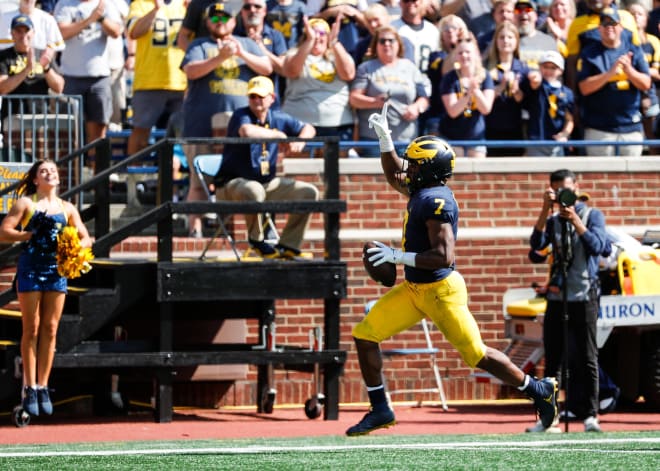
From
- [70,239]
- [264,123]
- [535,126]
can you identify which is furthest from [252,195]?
[535,126]

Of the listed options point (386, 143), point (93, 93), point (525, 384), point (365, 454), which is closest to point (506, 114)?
point (93, 93)

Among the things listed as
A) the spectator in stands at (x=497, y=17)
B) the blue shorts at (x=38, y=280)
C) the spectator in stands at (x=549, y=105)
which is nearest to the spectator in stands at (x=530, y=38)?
the spectator in stands at (x=497, y=17)

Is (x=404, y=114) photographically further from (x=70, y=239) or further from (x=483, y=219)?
(x=70, y=239)

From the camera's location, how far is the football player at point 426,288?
9.76 m

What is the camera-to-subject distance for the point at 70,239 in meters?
12.8

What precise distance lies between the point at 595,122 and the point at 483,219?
1608mm

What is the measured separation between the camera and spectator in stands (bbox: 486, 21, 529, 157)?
631 inches

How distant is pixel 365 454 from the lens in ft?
32.2

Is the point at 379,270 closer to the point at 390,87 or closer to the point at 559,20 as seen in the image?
the point at 390,87

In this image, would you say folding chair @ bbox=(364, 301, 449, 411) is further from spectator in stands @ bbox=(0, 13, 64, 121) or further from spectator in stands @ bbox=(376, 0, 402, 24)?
spectator in stands @ bbox=(0, 13, 64, 121)

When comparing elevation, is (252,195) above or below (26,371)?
above

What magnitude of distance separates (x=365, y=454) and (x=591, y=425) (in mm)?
3659

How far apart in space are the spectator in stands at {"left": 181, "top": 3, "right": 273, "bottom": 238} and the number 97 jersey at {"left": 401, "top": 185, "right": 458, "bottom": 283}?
5110mm

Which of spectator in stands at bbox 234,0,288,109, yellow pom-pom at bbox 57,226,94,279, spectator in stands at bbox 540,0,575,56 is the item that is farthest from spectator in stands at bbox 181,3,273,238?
spectator in stands at bbox 540,0,575,56
